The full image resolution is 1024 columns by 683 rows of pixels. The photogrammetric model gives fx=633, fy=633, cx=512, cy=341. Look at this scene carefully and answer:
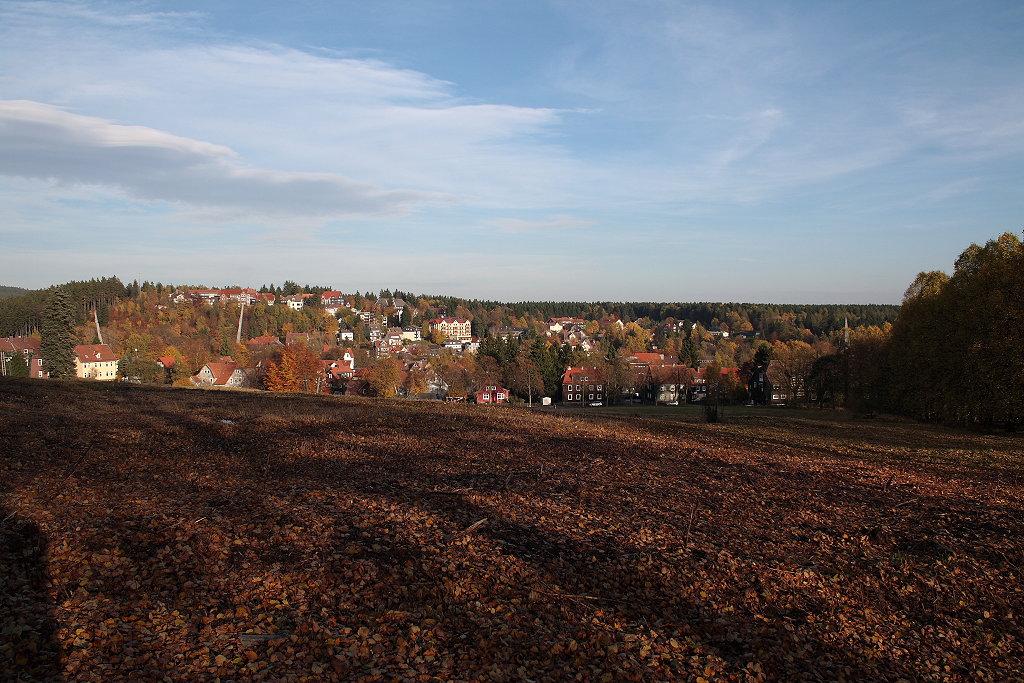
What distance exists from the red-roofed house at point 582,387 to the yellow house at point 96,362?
65.7 metres

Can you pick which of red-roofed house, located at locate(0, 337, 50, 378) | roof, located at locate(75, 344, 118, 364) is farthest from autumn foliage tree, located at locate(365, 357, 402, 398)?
roof, located at locate(75, 344, 118, 364)

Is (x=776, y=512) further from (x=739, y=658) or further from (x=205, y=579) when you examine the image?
(x=205, y=579)

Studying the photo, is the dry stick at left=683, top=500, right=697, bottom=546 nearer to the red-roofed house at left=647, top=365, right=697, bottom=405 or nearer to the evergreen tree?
the evergreen tree

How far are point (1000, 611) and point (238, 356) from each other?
120901 mm

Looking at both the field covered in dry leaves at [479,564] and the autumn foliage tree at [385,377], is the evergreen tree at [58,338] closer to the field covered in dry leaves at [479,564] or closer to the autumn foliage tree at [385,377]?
the autumn foliage tree at [385,377]

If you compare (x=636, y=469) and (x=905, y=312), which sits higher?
(x=905, y=312)

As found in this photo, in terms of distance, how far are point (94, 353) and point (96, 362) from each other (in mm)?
1686

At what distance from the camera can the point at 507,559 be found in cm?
912

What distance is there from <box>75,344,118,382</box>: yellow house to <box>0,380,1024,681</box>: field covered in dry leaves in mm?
92293

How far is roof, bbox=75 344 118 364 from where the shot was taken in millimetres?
94125

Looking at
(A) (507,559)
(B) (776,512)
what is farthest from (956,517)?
(A) (507,559)

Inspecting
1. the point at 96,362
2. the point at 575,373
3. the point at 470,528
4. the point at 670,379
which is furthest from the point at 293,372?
the point at 470,528

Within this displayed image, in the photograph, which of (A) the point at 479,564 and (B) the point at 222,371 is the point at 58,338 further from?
(A) the point at 479,564

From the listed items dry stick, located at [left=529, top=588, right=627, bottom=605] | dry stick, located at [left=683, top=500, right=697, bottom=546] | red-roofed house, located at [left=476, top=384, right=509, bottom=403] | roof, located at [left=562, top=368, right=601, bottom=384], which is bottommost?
red-roofed house, located at [left=476, top=384, right=509, bottom=403]
